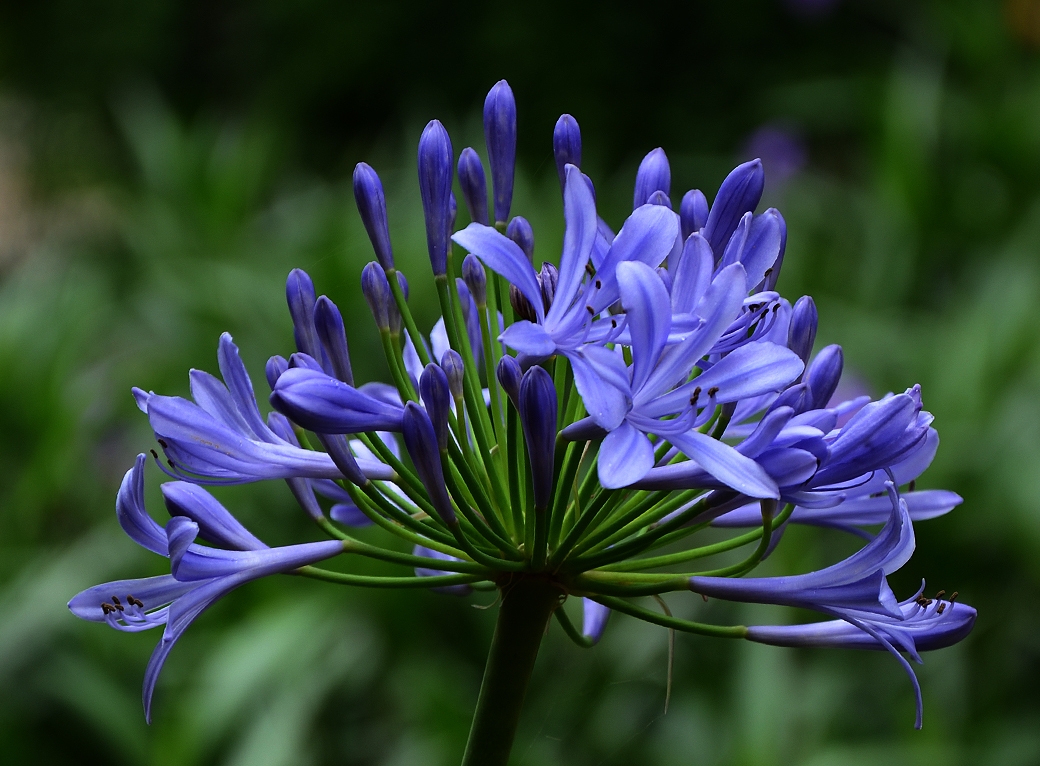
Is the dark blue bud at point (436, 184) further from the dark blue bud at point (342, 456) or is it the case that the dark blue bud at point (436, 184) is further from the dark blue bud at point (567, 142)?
the dark blue bud at point (342, 456)

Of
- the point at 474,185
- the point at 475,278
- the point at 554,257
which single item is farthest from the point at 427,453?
the point at 554,257

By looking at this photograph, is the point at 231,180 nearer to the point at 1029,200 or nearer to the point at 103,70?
the point at 1029,200

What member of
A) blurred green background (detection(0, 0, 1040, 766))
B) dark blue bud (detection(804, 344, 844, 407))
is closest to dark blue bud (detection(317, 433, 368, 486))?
dark blue bud (detection(804, 344, 844, 407))

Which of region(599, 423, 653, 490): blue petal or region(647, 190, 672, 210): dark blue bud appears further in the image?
region(647, 190, 672, 210): dark blue bud

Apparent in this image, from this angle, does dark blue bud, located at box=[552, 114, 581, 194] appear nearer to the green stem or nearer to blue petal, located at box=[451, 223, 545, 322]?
blue petal, located at box=[451, 223, 545, 322]

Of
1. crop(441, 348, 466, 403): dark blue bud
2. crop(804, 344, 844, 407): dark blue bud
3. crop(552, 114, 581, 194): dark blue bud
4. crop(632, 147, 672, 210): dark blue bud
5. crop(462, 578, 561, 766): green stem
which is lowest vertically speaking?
crop(462, 578, 561, 766): green stem

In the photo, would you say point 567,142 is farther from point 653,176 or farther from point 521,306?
point 521,306

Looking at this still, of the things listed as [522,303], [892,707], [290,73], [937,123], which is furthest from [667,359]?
[290,73]
